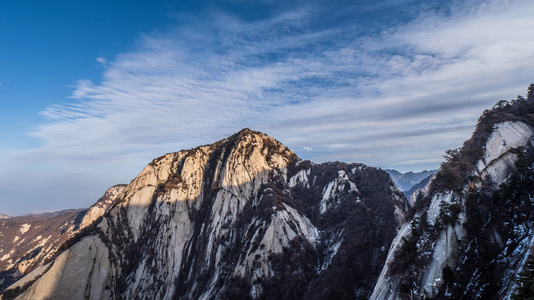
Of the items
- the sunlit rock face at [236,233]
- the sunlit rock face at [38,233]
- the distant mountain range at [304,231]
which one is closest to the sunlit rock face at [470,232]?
the distant mountain range at [304,231]

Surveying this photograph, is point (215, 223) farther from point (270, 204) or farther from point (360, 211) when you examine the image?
point (360, 211)

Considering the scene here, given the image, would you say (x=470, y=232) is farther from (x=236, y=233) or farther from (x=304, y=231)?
(x=236, y=233)

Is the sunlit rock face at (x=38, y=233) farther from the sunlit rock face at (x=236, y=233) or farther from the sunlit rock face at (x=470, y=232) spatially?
the sunlit rock face at (x=470, y=232)

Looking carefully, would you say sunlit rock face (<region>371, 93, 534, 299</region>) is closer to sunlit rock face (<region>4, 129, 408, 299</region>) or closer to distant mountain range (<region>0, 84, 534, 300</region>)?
distant mountain range (<region>0, 84, 534, 300</region>)

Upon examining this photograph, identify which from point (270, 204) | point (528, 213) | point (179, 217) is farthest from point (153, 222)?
point (528, 213)

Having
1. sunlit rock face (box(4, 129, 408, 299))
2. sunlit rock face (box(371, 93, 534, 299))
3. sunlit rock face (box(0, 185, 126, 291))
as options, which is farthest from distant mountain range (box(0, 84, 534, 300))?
sunlit rock face (box(0, 185, 126, 291))

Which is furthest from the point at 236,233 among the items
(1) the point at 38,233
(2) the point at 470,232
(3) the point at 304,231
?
(1) the point at 38,233
